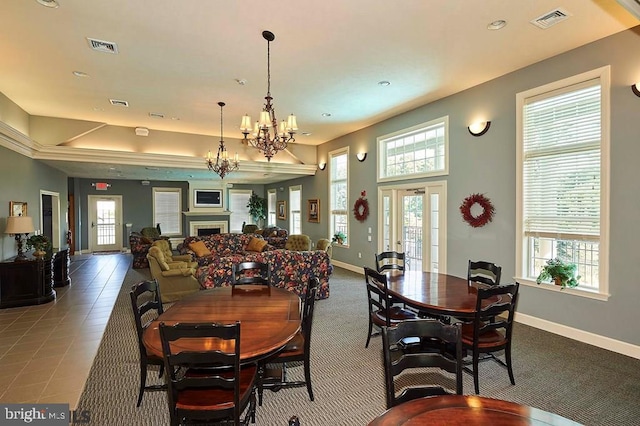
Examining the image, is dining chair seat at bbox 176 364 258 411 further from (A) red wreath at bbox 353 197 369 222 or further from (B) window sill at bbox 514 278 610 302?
(A) red wreath at bbox 353 197 369 222

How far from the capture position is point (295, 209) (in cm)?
1116

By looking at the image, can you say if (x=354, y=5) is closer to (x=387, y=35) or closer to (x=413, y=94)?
(x=387, y=35)

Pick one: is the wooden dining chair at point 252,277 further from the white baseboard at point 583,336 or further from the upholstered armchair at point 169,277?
the white baseboard at point 583,336

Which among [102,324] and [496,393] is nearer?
[496,393]

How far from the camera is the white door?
11516 mm

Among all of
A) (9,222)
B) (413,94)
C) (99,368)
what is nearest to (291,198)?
(413,94)

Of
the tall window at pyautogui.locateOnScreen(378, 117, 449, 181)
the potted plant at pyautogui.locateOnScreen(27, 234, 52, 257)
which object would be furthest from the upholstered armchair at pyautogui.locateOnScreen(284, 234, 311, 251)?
the potted plant at pyautogui.locateOnScreen(27, 234, 52, 257)

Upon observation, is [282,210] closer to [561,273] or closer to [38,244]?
[38,244]

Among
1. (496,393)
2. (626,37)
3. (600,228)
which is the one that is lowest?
(496,393)

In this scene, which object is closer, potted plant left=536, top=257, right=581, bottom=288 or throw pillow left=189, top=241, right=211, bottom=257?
potted plant left=536, top=257, right=581, bottom=288

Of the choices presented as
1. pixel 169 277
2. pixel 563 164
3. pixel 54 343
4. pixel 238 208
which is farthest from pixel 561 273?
pixel 238 208

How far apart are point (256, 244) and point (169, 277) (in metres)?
2.73

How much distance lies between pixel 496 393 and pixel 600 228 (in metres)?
2.37

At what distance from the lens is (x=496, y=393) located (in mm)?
2797
